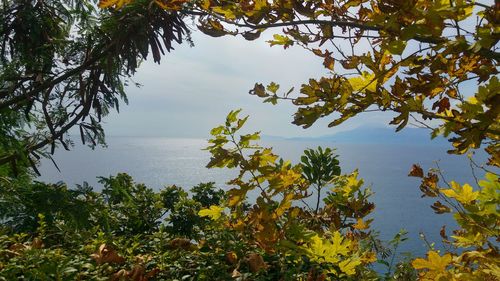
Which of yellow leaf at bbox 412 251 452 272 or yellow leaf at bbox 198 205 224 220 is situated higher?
yellow leaf at bbox 198 205 224 220

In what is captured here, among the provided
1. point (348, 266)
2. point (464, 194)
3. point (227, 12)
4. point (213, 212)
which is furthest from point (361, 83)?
point (464, 194)

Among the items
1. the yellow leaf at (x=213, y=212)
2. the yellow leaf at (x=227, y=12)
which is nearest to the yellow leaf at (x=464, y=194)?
the yellow leaf at (x=213, y=212)

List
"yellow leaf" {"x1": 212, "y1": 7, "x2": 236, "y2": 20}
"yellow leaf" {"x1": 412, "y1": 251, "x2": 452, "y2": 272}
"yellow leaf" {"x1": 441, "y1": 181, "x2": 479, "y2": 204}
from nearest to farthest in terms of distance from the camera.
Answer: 1. "yellow leaf" {"x1": 212, "y1": 7, "x2": 236, "y2": 20}
2. "yellow leaf" {"x1": 412, "y1": 251, "x2": 452, "y2": 272}
3. "yellow leaf" {"x1": 441, "y1": 181, "x2": 479, "y2": 204}

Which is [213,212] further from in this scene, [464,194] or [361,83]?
[464,194]

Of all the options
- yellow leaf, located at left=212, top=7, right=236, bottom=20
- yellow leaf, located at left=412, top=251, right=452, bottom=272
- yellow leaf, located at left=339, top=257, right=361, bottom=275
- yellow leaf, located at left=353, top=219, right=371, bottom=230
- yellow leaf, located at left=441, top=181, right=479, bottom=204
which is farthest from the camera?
yellow leaf, located at left=353, top=219, right=371, bottom=230

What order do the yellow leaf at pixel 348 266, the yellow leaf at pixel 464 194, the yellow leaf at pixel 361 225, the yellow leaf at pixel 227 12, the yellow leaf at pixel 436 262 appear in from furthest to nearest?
the yellow leaf at pixel 361 225, the yellow leaf at pixel 464 194, the yellow leaf at pixel 436 262, the yellow leaf at pixel 348 266, the yellow leaf at pixel 227 12

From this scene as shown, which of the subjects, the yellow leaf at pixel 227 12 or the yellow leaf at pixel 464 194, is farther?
the yellow leaf at pixel 464 194

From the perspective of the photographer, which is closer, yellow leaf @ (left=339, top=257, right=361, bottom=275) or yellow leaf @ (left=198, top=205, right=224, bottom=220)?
yellow leaf @ (left=339, top=257, right=361, bottom=275)

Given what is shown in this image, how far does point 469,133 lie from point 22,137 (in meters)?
7.22

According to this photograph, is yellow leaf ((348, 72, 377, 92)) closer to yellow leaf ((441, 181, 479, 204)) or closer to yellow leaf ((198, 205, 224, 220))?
yellow leaf ((198, 205, 224, 220))

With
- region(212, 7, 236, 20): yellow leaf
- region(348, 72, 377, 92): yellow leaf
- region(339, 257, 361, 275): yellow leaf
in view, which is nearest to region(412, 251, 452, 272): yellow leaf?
region(339, 257, 361, 275): yellow leaf

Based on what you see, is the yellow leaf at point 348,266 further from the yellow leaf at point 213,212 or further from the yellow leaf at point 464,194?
the yellow leaf at point 464,194

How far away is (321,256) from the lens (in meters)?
1.88

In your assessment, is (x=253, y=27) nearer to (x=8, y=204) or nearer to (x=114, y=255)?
(x=114, y=255)
